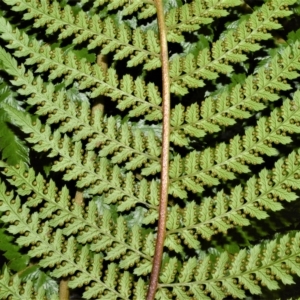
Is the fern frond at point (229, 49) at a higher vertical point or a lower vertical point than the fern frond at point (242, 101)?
higher

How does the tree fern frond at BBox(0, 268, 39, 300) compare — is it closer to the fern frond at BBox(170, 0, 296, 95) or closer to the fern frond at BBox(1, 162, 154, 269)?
the fern frond at BBox(1, 162, 154, 269)

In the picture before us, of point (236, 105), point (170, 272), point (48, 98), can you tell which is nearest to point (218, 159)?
point (236, 105)

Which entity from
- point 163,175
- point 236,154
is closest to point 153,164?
point 163,175

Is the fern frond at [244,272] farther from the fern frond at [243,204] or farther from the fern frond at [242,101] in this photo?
the fern frond at [242,101]

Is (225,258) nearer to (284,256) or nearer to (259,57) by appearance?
(284,256)

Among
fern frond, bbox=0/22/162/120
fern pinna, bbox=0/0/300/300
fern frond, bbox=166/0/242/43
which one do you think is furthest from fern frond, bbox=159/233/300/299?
fern frond, bbox=166/0/242/43

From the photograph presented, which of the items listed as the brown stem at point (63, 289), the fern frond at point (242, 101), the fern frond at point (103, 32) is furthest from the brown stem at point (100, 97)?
the brown stem at point (63, 289)
